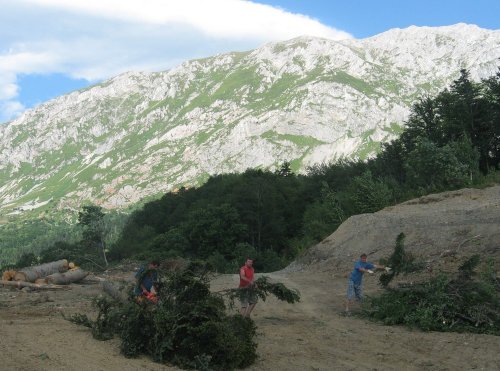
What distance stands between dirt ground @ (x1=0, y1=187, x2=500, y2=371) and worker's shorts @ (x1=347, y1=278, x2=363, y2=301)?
0.64m

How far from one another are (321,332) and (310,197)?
50735 millimetres

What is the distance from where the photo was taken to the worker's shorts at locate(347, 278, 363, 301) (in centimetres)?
1422

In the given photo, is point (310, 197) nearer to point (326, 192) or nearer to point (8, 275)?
point (326, 192)

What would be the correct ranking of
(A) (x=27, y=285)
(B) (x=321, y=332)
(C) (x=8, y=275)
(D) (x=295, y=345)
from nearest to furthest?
1. (D) (x=295, y=345)
2. (B) (x=321, y=332)
3. (A) (x=27, y=285)
4. (C) (x=8, y=275)

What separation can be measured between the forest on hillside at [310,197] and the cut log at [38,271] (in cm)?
701

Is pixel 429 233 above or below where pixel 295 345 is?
above

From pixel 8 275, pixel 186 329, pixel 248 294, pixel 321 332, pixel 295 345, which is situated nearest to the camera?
pixel 186 329

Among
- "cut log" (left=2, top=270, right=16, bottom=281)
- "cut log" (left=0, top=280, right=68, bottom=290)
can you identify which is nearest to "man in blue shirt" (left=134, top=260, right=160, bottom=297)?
"cut log" (left=0, top=280, right=68, bottom=290)

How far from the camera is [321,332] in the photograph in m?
11.9

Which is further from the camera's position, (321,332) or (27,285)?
(27,285)

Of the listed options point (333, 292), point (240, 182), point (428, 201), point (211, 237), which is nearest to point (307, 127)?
point (240, 182)

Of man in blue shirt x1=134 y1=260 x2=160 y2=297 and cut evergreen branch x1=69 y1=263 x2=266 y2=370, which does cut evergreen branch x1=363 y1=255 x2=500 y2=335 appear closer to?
cut evergreen branch x1=69 y1=263 x2=266 y2=370

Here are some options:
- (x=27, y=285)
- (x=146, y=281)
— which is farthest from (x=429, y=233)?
(x=27, y=285)

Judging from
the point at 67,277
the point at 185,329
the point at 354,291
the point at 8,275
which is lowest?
the point at 354,291
